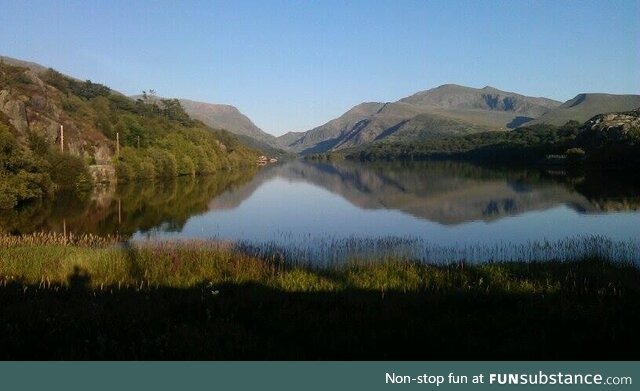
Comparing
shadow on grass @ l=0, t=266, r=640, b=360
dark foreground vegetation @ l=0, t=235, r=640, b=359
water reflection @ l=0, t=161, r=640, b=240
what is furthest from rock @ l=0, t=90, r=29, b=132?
shadow on grass @ l=0, t=266, r=640, b=360

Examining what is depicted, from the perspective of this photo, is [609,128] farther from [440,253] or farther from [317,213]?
[440,253]

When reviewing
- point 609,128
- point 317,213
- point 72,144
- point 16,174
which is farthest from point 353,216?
point 609,128

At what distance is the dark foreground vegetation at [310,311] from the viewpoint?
8.38 m

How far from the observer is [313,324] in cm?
999

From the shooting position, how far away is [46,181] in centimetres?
5909

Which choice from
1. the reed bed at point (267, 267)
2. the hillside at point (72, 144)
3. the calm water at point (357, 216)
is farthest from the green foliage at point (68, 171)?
the reed bed at point (267, 267)

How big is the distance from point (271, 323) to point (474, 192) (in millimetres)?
60889

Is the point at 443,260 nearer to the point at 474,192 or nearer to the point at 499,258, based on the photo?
the point at 499,258

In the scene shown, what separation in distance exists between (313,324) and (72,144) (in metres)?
105

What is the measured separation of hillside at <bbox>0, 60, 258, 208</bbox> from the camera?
54.6 meters

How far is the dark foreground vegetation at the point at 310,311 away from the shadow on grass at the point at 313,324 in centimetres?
3

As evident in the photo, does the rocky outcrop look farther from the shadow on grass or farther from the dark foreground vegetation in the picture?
the shadow on grass

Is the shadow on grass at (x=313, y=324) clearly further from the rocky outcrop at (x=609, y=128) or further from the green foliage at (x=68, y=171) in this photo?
the rocky outcrop at (x=609, y=128)

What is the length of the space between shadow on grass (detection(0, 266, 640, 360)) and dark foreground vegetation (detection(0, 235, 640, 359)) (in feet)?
0.11
